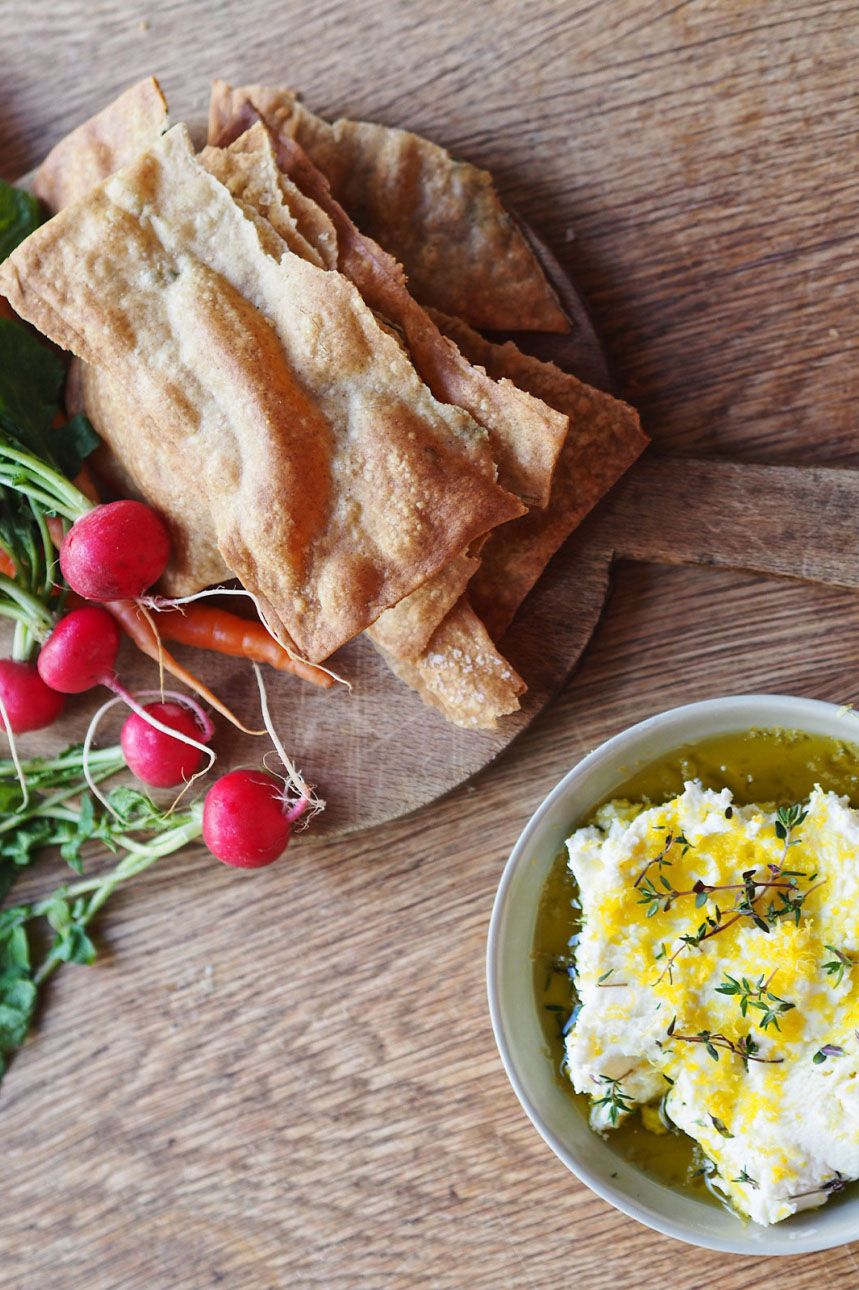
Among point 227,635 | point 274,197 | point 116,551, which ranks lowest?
point 227,635

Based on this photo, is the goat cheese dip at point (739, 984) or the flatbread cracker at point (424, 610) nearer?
the goat cheese dip at point (739, 984)

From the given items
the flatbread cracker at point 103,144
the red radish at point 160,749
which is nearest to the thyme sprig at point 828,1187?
the red radish at point 160,749

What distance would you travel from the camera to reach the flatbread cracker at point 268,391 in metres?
2.06

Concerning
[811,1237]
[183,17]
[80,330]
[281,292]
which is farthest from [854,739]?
[183,17]

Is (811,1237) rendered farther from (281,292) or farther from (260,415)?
(281,292)

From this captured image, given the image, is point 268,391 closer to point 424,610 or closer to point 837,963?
point 424,610

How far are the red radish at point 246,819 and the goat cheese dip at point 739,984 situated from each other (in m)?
0.71

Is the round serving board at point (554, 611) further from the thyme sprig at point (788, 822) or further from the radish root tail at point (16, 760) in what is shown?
the thyme sprig at point (788, 822)

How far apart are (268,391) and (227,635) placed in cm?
61

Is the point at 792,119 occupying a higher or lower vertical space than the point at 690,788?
higher

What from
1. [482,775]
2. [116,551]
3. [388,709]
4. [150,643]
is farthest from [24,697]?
[482,775]

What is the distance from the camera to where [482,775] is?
96.7 inches

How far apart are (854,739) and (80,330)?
5.60 ft

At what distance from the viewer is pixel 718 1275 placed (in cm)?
236
